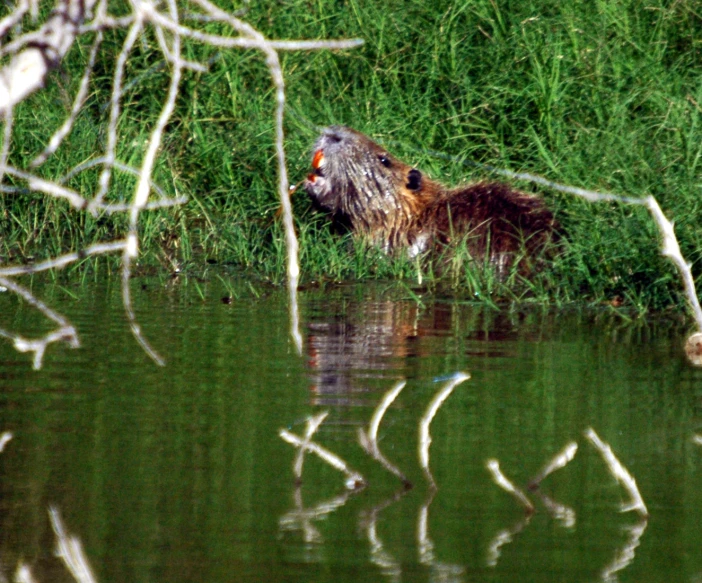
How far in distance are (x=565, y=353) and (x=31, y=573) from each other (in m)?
2.84

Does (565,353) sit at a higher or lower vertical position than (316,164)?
lower

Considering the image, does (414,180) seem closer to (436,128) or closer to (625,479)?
(436,128)

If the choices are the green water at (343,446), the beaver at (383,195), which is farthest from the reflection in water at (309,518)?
the beaver at (383,195)

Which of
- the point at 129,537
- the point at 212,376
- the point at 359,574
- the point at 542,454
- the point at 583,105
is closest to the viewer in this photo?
the point at 359,574

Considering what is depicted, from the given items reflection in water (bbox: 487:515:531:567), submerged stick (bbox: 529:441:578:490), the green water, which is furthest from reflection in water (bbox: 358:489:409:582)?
submerged stick (bbox: 529:441:578:490)

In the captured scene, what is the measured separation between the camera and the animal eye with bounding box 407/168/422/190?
8.02 meters

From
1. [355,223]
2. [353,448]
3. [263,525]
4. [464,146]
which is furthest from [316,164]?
[263,525]

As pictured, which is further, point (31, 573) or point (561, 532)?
point (561, 532)

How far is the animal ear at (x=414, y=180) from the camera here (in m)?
8.02

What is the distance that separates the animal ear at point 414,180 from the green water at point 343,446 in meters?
1.65

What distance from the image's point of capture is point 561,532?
3.49m

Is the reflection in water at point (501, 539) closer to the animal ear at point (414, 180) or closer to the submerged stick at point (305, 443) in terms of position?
the submerged stick at point (305, 443)

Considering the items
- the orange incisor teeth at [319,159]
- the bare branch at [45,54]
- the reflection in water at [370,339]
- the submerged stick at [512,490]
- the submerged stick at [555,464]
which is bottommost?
the submerged stick at [512,490]

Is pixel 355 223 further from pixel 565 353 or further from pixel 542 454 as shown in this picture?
pixel 542 454
